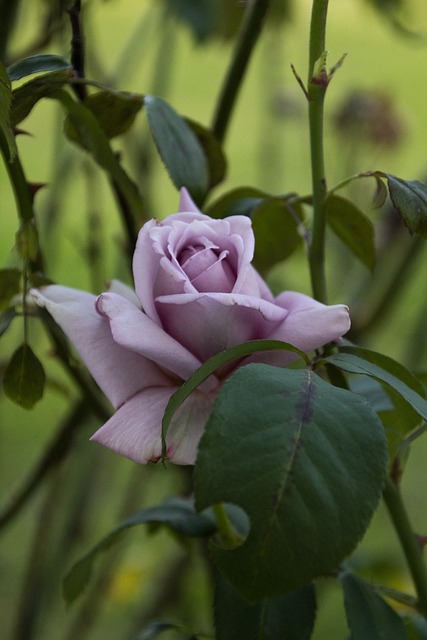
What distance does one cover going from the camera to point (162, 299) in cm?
24

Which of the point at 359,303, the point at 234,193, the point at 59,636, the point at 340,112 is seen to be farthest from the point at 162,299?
the point at 59,636

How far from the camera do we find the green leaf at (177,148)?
1.02 feet

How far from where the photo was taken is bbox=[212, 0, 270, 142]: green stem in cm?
40

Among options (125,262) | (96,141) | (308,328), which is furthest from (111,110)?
(125,262)

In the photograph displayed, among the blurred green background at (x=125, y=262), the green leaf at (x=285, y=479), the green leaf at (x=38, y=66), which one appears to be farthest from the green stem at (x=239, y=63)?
the green leaf at (x=285, y=479)

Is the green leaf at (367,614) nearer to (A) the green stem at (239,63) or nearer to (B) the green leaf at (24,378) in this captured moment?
(B) the green leaf at (24,378)

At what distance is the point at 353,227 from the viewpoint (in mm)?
340

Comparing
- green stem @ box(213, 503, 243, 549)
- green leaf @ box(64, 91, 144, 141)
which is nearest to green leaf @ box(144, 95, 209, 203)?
green leaf @ box(64, 91, 144, 141)

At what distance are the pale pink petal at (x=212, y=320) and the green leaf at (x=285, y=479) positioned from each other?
0.03 meters

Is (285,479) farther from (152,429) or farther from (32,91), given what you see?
(32,91)

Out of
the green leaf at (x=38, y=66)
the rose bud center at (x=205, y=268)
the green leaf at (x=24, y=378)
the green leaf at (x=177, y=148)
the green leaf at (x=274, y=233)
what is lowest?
the green leaf at (x=24, y=378)

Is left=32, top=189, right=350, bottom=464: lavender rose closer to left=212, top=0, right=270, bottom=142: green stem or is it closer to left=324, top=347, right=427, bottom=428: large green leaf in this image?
left=324, top=347, right=427, bottom=428: large green leaf

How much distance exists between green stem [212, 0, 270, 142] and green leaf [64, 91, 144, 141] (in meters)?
0.09

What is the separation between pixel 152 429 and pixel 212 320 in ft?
0.12
